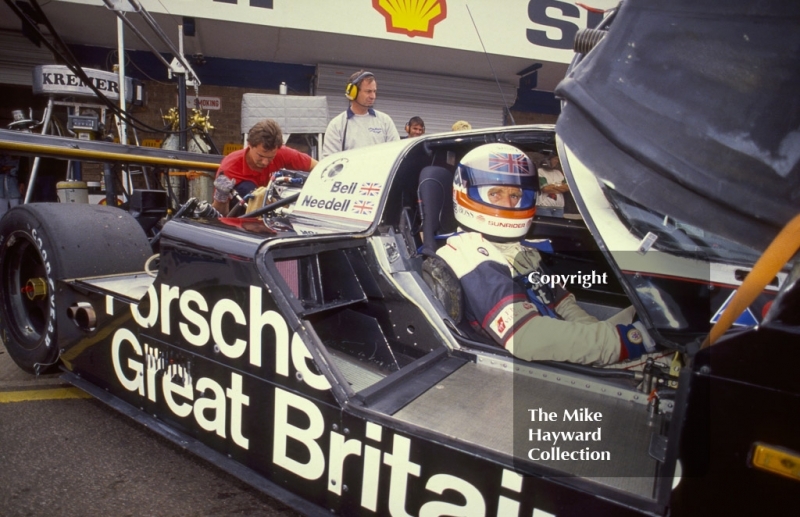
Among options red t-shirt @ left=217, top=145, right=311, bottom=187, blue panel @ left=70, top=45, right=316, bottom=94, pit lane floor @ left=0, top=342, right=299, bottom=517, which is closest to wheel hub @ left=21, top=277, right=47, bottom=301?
pit lane floor @ left=0, top=342, right=299, bottom=517

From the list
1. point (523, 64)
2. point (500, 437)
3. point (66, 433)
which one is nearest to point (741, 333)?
point (500, 437)

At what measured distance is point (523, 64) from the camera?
9219 mm

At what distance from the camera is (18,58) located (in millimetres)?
8523

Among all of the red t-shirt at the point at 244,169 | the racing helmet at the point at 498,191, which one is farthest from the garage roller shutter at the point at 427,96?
the racing helmet at the point at 498,191

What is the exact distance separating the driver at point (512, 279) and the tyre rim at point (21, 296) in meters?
2.32

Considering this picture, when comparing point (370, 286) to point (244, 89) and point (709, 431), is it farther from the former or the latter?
point (244, 89)

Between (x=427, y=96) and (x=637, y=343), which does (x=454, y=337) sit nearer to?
(x=637, y=343)

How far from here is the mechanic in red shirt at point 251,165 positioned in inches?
151

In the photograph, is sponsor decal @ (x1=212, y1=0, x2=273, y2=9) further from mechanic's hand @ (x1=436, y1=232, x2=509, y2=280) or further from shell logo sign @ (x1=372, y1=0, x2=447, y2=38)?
mechanic's hand @ (x1=436, y1=232, x2=509, y2=280)

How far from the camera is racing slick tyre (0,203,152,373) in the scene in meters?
2.51

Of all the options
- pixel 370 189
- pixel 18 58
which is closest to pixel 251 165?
pixel 370 189

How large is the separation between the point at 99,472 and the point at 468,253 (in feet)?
5.36

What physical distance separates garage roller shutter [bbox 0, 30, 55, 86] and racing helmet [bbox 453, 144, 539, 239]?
9.41 metres

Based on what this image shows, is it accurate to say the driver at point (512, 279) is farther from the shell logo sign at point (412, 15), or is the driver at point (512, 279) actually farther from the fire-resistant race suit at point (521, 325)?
the shell logo sign at point (412, 15)
